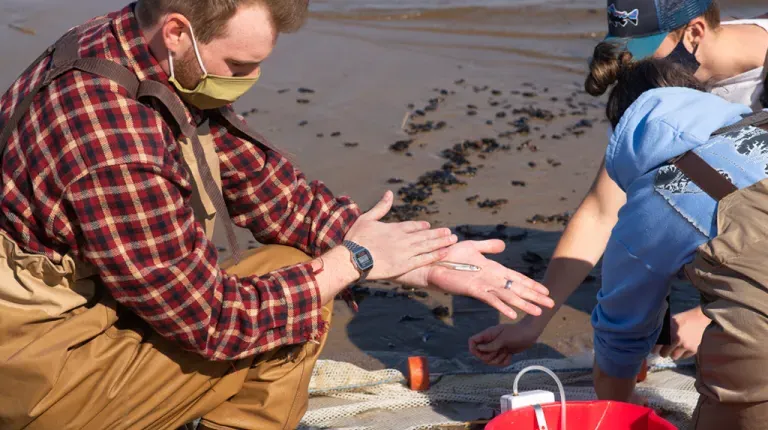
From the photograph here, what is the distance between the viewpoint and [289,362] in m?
3.02

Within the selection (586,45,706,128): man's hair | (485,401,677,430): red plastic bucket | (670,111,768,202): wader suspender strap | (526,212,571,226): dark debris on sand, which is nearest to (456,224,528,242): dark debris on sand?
(526,212,571,226): dark debris on sand

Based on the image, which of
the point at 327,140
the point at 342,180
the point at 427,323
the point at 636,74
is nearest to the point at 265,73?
the point at 327,140

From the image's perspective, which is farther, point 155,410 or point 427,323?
point 427,323

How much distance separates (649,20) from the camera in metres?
3.71

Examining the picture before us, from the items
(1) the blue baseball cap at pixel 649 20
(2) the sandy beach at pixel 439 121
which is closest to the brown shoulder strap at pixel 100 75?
(2) the sandy beach at pixel 439 121

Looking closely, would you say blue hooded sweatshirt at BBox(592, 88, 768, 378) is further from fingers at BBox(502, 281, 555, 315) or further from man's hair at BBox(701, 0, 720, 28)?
man's hair at BBox(701, 0, 720, 28)

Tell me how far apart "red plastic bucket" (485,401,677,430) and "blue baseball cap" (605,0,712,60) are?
61.4 inches

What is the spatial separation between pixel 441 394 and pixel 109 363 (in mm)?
1461

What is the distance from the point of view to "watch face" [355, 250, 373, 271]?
2.88 metres

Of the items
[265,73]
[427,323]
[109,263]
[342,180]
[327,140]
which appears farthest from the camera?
[265,73]

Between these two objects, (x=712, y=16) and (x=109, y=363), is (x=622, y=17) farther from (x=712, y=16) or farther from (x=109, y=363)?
(x=109, y=363)

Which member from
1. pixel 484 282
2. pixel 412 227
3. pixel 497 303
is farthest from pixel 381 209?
pixel 497 303

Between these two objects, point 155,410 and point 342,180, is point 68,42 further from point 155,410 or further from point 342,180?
point 342,180

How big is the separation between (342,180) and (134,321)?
303 cm
